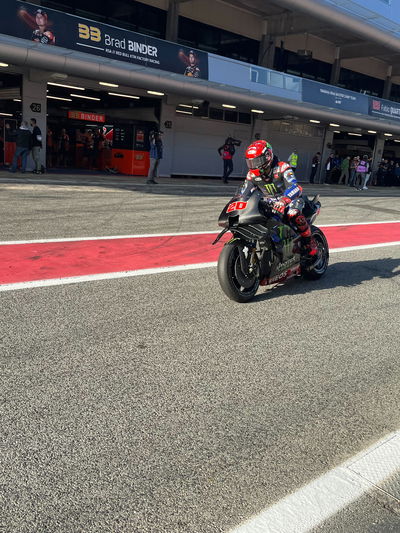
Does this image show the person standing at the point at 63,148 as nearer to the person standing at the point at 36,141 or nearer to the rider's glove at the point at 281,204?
the person standing at the point at 36,141

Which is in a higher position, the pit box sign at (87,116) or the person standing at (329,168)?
the pit box sign at (87,116)

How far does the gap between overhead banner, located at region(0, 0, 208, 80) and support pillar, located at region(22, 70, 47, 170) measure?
3.13m

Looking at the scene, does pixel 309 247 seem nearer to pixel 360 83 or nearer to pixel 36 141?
pixel 36 141

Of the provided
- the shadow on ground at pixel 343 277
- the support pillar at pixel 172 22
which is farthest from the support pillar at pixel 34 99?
the shadow on ground at pixel 343 277

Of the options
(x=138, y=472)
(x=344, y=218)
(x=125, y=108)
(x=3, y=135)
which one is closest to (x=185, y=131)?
(x=125, y=108)

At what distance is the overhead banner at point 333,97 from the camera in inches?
909

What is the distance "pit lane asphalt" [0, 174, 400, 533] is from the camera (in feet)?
7.38

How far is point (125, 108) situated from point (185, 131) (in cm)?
336

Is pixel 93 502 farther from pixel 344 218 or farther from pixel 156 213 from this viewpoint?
pixel 344 218

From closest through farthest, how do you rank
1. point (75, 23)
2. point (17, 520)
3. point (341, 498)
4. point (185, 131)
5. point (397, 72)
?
point (17, 520) < point (341, 498) < point (75, 23) < point (185, 131) < point (397, 72)

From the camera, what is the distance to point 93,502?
7.21 feet

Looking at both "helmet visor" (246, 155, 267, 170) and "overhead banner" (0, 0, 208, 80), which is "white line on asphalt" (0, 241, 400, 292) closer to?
"helmet visor" (246, 155, 267, 170)

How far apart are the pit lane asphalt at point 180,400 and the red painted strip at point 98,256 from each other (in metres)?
0.64

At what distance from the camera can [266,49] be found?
25.6 metres
